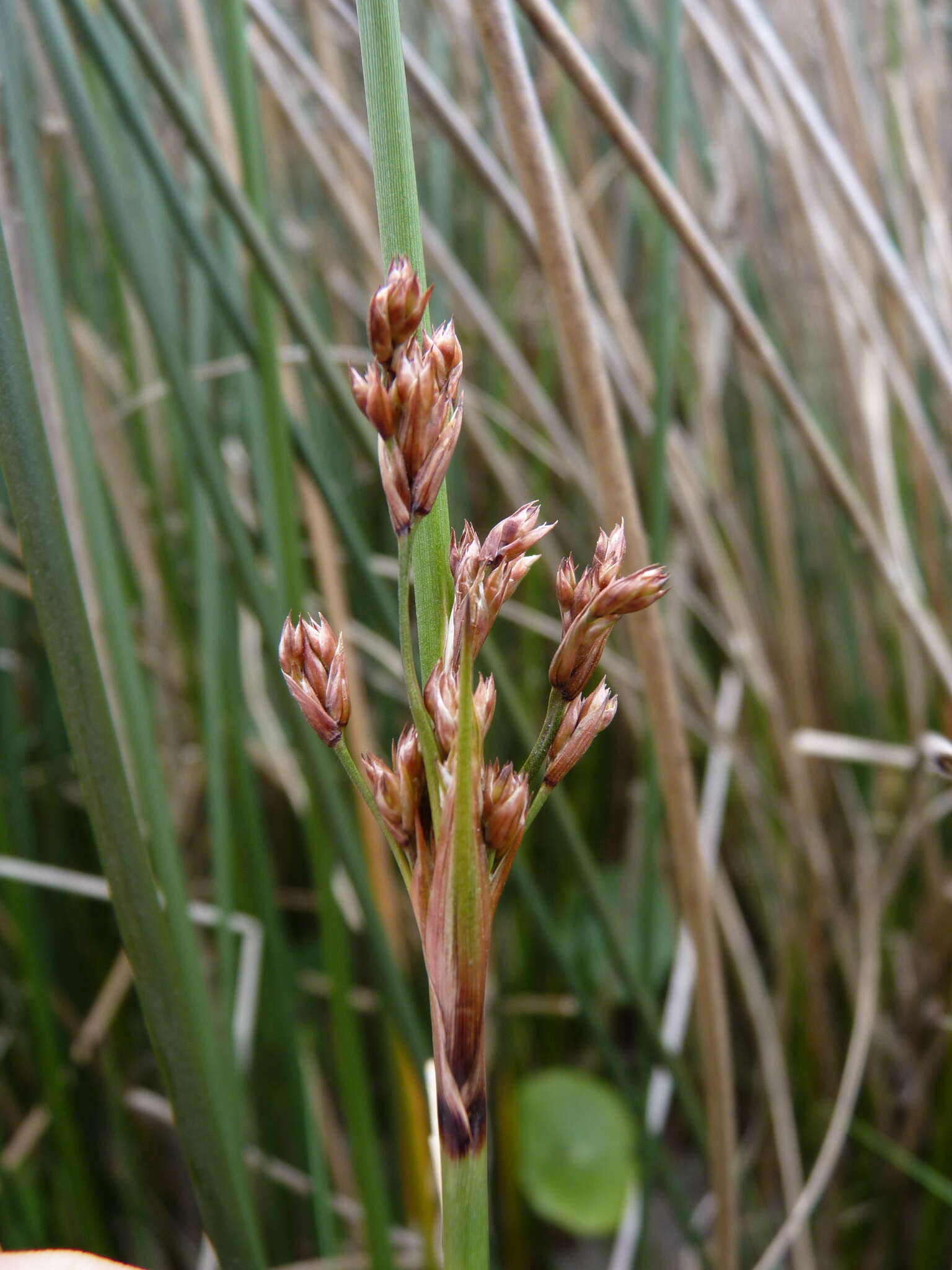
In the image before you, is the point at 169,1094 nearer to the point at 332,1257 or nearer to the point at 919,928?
the point at 332,1257

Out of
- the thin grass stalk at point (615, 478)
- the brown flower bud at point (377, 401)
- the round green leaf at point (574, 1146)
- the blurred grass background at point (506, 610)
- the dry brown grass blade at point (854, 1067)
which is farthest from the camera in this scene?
the round green leaf at point (574, 1146)

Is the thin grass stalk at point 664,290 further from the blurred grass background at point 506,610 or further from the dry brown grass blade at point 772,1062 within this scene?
the dry brown grass blade at point 772,1062

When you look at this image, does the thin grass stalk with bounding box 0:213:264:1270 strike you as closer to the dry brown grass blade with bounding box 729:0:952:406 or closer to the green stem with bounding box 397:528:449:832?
the green stem with bounding box 397:528:449:832

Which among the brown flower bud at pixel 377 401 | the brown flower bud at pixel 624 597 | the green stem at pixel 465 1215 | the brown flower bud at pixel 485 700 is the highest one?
the brown flower bud at pixel 377 401

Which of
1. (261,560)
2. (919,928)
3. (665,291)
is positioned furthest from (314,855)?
(919,928)

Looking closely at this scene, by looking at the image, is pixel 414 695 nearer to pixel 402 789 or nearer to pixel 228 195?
pixel 402 789

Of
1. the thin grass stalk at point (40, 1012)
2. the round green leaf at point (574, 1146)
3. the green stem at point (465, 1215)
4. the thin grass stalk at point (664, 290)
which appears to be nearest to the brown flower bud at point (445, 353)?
the green stem at point (465, 1215)
